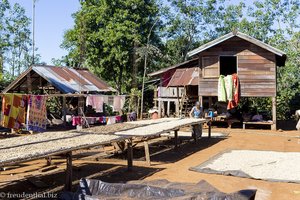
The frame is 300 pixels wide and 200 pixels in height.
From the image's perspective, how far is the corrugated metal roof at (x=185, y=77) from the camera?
20984 millimetres

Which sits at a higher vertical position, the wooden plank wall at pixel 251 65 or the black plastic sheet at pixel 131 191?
the wooden plank wall at pixel 251 65

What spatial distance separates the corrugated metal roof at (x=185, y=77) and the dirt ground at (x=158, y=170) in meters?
7.10

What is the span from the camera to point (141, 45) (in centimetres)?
2853

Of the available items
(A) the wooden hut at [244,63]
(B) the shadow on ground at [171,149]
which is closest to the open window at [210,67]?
(A) the wooden hut at [244,63]

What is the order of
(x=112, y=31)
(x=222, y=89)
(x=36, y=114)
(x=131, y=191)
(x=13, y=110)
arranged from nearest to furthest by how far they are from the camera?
(x=131, y=191) → (x=13, y=110) → (x=36, y=114) → (x=222, y=89) → (x=112, y=31)

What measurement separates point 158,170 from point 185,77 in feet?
43.1

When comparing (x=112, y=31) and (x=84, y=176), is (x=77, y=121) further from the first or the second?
(x=112, y=31)

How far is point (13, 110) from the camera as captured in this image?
12.4 m

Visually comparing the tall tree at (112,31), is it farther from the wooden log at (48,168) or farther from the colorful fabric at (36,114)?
the wooden log at (48,168)

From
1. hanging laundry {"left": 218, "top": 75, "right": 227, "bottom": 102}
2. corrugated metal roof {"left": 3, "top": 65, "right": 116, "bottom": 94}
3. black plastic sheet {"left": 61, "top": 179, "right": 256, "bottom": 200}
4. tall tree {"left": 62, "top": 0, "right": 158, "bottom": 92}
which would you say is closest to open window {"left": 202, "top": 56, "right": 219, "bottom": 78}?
hanging laundry {"left": 218, "top": 75, "right": 227, "bottom": 102}

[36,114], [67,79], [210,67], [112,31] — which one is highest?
[112,31]

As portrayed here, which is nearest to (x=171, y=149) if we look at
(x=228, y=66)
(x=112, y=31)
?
(x=228, y=66)

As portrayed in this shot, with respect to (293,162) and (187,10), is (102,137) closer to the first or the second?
(293,162)

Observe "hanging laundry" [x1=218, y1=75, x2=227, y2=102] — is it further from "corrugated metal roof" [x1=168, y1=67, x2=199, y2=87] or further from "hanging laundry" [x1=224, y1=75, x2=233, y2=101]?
"corrugated metal roof" [x1=168, y1=67, x2=199, y2=87]
